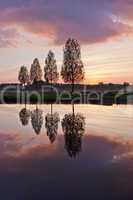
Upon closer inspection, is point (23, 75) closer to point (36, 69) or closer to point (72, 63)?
point (36, 69)

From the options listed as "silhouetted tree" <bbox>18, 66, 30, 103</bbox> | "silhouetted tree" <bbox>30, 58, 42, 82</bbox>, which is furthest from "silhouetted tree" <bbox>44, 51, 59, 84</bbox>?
"silhouetted tree" <bbox>18, 66, 30, 103</bbox>

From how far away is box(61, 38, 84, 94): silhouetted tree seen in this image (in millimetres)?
101625

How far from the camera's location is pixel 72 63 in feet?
335

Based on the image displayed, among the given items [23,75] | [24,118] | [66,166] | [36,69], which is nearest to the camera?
[66,166]

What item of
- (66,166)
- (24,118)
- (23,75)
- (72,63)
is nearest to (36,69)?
(23,75)

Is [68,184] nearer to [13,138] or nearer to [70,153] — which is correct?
[70,153]

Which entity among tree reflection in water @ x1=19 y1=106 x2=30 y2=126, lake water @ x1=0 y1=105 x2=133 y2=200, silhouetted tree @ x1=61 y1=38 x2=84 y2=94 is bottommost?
lake water @ x1=0 y1=105 x2=133 y2=200

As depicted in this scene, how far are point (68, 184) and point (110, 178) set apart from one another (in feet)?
5.92

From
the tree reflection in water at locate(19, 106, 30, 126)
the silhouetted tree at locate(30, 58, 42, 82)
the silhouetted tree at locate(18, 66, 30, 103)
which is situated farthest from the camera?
the silhouetted tree at locate(18, 66, 30, 103)

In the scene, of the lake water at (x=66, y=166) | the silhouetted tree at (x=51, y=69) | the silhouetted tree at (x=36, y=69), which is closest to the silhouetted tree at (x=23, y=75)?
the silhouetted tree at (x=36, y=69)

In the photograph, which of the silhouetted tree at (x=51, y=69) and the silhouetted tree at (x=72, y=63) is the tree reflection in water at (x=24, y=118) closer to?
the silhouetted tree at (x=72, y=63)

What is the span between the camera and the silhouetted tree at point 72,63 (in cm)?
10162

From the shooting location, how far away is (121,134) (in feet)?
84.7

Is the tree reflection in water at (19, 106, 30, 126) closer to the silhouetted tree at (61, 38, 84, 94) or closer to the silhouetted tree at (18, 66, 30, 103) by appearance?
the silhouetted tree at (61, 38, 84, 94)
